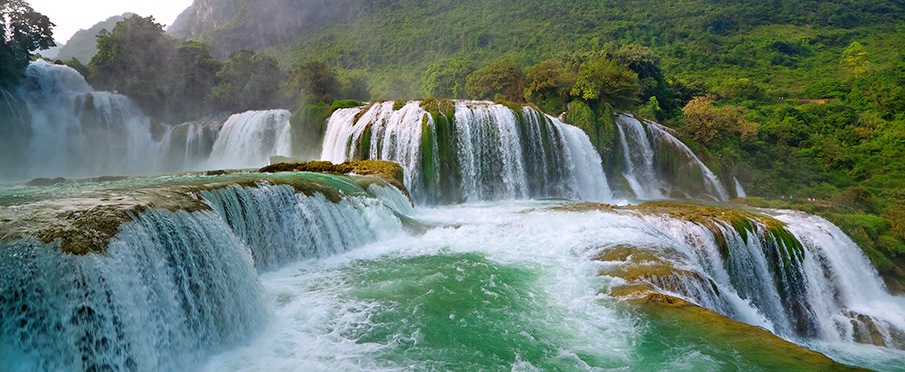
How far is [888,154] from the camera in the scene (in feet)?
62.0

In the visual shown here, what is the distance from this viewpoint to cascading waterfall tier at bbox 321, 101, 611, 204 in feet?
47.6

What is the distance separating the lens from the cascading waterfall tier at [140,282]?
274 cm

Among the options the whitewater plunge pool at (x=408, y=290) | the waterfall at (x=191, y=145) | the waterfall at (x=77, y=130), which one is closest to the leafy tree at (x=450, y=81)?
the waterfall at (x=191, y=145)

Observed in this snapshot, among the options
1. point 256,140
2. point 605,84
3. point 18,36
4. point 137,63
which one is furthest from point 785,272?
point 137,63

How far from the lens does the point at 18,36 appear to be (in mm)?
18156

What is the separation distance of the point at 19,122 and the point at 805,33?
2517 inches

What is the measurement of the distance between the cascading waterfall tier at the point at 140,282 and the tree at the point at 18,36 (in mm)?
20270

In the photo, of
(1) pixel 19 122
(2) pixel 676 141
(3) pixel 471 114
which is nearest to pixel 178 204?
(3) pixel 471 114

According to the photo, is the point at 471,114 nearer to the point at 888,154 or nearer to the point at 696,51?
the point at 888,154

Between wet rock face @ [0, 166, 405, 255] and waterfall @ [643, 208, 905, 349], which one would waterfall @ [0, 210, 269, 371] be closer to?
wet rock face @ [0, 166, 405, 255]

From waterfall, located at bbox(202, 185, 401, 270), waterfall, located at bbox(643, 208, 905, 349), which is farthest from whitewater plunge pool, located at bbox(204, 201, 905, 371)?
waterfall, located at bbox(643, 208, 905, 349)

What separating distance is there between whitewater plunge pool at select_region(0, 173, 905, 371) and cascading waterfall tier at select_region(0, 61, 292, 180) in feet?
44.4

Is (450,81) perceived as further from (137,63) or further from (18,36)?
(18,36)

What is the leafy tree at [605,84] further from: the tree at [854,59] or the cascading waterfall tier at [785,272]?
the tree at [854,59]
